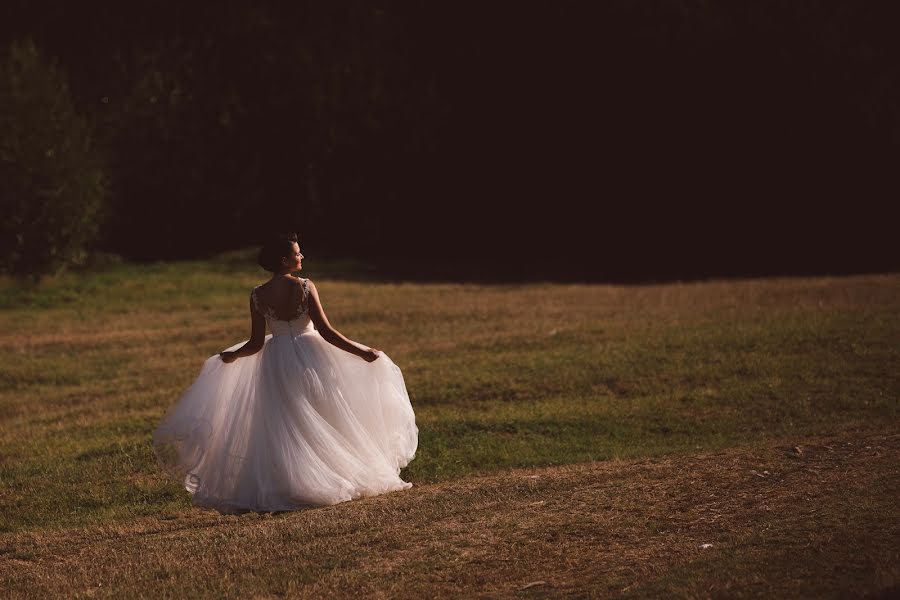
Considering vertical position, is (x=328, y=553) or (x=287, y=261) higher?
(x=287, y=261)

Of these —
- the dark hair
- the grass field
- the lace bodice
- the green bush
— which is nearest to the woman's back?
the lace bodice

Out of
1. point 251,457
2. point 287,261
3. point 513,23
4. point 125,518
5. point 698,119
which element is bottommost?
point 125,518

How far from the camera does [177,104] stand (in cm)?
3759

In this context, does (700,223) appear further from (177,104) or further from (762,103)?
(177,104)

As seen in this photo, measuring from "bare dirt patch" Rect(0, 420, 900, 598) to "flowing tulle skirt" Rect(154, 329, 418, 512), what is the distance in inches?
9.4

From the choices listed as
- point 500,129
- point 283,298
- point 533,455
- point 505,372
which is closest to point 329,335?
point 283,298

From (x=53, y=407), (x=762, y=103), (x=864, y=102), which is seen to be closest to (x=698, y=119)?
(x=762, y=103)

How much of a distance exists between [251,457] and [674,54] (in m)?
27.5

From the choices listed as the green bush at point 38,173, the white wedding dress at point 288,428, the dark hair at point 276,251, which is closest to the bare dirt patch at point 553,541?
the white wedding dress at point 288,428

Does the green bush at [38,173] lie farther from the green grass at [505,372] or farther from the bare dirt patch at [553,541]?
the bare dirt patch at [553,541]

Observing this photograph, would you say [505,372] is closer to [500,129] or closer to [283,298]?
[283,298]

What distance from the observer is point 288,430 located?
960cm

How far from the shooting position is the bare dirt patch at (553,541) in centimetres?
714

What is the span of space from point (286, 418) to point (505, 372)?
278 inches
